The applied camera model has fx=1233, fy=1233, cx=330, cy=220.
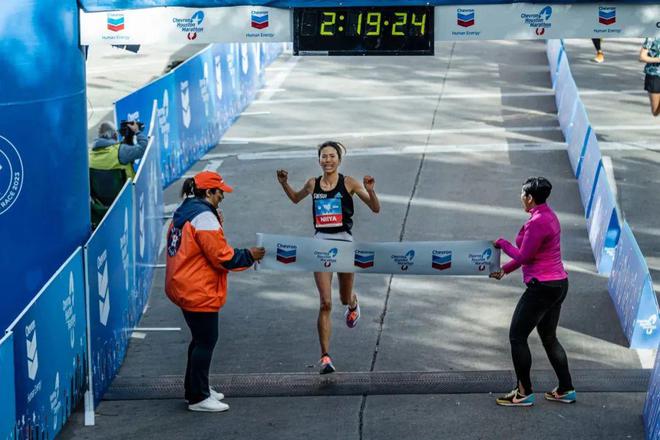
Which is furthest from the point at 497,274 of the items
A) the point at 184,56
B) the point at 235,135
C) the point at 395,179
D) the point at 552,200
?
the point at 184,56

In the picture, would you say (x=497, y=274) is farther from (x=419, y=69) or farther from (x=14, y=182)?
(x=419, y=69)

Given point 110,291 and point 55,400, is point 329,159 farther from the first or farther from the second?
point 55,400

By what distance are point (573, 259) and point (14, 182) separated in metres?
6.84

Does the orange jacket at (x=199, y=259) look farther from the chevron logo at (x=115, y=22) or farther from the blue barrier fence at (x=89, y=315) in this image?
the chevron logo at (x=115, y=22)

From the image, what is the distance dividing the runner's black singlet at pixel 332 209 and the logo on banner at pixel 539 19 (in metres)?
2.04

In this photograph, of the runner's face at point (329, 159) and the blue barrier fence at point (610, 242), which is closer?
the runner's face at point (329, 159)

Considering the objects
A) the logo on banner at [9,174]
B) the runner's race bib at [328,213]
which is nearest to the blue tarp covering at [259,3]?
the logo on banner at [9,174]

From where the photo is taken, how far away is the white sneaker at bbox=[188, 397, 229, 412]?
31.9 feet

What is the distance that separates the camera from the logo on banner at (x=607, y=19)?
32.9ft

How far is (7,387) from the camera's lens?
7.49 metres

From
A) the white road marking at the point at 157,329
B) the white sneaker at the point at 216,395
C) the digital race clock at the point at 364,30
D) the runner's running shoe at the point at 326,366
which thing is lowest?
the white road marking at the point at 157,329

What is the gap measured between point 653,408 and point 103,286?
442cm

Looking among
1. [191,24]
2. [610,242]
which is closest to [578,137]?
[610,242]

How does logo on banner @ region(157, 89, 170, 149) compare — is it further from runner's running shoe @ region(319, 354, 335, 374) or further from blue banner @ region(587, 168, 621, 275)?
runner's running shoe @ region(319, 354, 335, 374)
